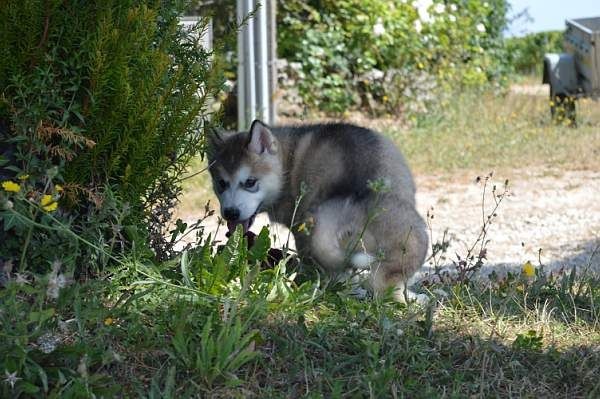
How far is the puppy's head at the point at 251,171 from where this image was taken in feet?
17.2

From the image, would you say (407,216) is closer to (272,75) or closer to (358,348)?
(358,348)

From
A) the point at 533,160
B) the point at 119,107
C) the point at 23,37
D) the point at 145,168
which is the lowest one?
the point at 533,160

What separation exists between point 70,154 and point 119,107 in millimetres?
291

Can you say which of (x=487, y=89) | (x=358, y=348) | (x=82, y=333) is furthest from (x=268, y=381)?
(x=487, y=89)

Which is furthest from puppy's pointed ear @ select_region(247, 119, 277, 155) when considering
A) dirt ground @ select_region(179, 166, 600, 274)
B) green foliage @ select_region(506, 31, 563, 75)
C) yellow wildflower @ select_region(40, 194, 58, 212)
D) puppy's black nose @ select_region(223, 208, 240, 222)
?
green foliage @ select_region(506, 31, 563, 75)

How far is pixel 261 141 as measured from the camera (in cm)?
531

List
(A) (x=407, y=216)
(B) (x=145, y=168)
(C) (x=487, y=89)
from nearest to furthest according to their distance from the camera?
(B) (x=145, y=168), (A) (x=407, y=216), (C) (x=487, y=89)

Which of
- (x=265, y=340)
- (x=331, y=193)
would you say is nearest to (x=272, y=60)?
(x=331, y=193)

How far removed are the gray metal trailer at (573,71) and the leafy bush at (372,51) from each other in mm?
1686

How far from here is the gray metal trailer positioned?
1277 cm

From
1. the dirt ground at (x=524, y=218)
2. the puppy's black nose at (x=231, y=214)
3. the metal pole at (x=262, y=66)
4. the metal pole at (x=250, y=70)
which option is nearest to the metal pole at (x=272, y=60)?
the metal pole at (x=262, y=66)

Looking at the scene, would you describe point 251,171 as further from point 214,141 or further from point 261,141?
point 214,141

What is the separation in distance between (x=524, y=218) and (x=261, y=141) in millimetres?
4093

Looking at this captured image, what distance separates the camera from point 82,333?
136 inches
